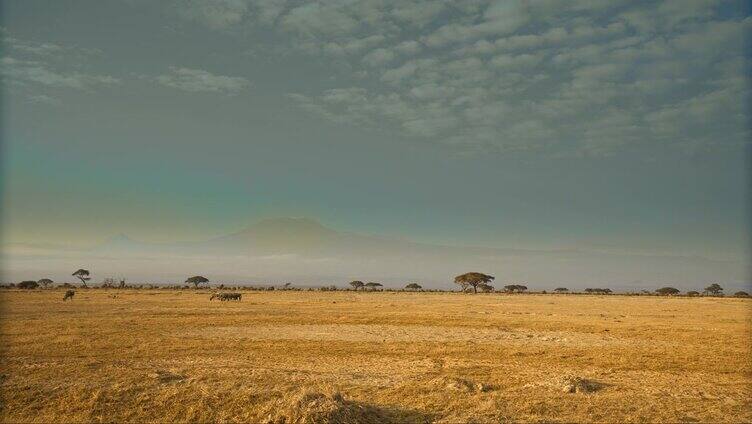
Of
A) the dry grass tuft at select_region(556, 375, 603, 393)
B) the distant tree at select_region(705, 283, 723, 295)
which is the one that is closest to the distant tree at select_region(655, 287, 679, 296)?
the distant tree at select_region(705, 283, 723, 295)

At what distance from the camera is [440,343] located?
2209 centimetres

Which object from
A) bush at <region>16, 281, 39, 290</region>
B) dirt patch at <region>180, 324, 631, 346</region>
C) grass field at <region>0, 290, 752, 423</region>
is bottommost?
grass field at <region>0, 290, 752, 423</region>

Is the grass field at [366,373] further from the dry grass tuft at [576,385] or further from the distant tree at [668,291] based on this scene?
the distant tree at [668,291]

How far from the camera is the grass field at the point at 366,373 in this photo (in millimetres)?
Answer: 10656

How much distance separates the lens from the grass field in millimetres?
10656

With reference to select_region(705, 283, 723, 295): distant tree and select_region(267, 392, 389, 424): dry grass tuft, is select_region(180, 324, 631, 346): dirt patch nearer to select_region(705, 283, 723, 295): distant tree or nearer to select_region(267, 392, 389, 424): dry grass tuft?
select_region(267, 392, 389, 424): dry grass tuft

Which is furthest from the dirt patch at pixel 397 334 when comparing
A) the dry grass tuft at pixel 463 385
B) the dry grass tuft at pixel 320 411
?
the dry grass tuft at pixel 320 411

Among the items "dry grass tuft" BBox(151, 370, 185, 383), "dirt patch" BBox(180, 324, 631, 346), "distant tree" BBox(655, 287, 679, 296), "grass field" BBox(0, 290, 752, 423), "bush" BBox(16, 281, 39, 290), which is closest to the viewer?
"grass field" BBox(0, 290, 752, 423)

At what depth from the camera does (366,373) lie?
15.2 m

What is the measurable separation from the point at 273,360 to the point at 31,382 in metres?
7.19

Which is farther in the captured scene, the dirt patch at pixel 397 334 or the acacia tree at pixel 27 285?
the acacia tree at pixel 27 285

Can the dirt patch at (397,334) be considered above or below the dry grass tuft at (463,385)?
above

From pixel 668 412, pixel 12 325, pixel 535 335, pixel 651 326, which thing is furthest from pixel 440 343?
pixel 12 325

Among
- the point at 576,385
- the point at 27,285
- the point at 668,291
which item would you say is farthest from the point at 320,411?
the point at 668,291
